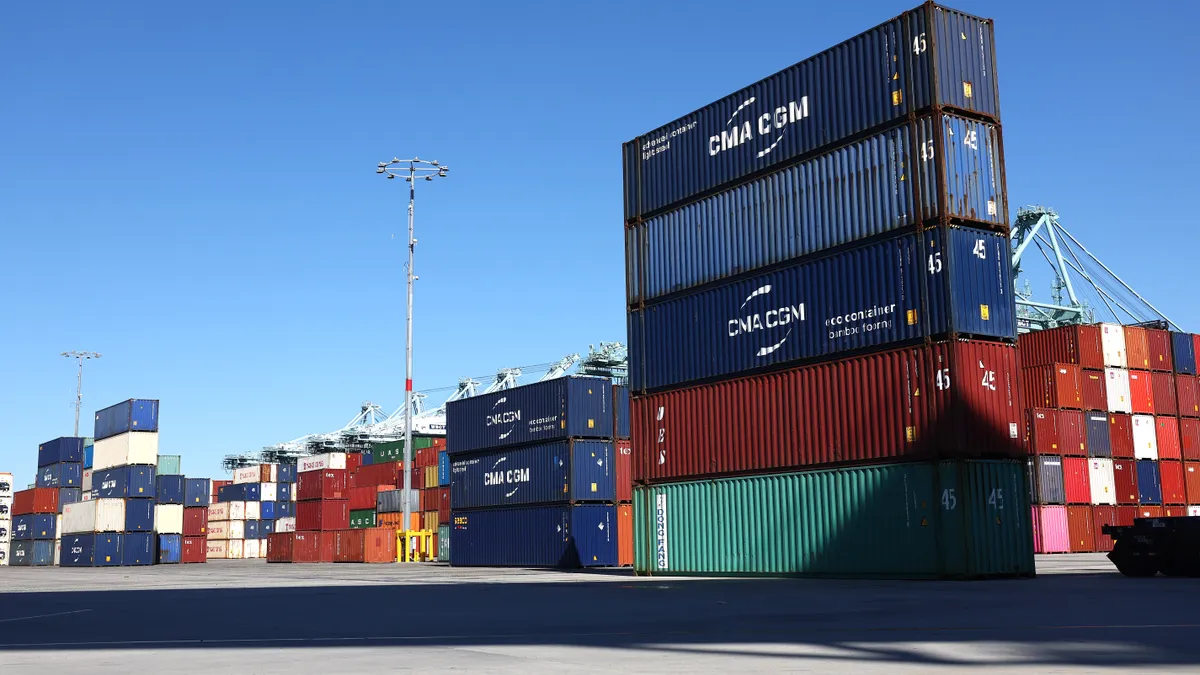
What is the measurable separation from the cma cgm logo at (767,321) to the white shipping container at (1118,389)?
3070 centimetres

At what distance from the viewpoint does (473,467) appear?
4981 cm

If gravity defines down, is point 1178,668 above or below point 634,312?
below

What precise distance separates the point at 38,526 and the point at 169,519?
1314 centimetres

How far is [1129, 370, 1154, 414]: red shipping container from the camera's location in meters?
54.2

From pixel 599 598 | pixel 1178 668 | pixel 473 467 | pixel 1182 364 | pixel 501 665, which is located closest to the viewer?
pixel 1178 668

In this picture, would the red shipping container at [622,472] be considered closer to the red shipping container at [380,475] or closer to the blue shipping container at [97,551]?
the red shipping container at [380,475]

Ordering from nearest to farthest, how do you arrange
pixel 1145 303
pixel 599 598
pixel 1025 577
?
pixel 599 598
pixel 1025 577
pixel 1145 303

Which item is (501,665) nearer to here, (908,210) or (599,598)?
(599,598)

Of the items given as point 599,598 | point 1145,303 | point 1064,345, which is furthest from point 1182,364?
point 599,598

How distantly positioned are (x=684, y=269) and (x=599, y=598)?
1402 cm

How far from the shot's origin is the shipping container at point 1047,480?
5006cm

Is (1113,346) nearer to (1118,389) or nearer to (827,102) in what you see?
(1118,389)

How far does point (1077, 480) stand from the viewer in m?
51.7

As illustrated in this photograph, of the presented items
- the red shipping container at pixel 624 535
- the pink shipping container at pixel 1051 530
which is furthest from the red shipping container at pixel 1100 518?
the red shipping container at pixel 624 535
